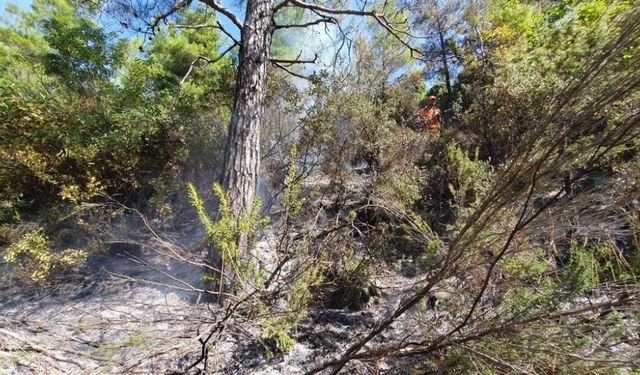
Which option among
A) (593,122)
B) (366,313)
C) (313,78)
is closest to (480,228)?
(593,122)

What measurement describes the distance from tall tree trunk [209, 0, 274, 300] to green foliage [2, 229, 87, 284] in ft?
4.90

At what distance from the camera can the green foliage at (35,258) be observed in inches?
107

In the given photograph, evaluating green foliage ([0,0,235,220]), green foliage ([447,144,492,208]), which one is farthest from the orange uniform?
green foliage ([0,0,235,220])

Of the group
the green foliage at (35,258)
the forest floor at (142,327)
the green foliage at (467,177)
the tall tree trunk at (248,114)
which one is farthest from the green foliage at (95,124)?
the green foliage at (467,177)

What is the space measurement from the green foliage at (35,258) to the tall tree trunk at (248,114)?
4.90ft

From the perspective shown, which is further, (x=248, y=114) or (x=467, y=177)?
(x=467, y=177)

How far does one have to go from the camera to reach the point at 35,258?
2.79 meters

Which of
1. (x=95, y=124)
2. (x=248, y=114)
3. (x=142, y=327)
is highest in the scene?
(x=248, y=114)

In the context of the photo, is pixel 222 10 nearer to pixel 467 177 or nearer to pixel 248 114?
pixel 248 114

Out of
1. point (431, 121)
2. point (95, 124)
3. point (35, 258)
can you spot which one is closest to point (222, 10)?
point (95, 124)

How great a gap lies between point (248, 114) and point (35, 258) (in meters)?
2.40

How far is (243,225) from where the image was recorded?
1701mm

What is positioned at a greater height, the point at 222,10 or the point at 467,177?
the point at 222,10

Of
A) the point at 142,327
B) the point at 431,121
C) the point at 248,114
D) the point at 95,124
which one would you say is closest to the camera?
the point at 142,327
